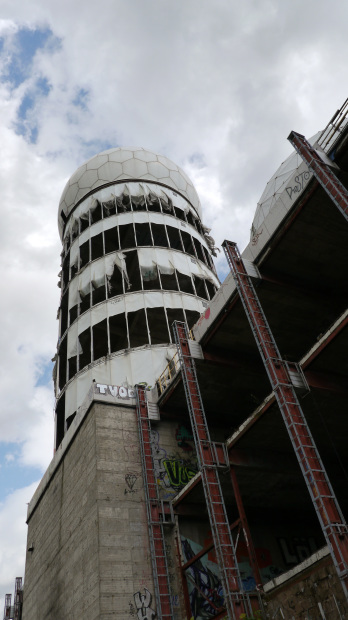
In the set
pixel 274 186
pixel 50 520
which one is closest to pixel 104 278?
pixel 274 186

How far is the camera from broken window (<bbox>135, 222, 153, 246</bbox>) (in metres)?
38.9

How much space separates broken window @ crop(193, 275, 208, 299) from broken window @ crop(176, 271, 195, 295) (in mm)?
536

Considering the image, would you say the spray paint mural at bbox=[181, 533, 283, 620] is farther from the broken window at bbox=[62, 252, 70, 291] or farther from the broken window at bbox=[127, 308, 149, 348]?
the broken window at bbox=[62, 252, 70, 291]

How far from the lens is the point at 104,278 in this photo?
35062mm

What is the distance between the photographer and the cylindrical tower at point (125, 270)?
99.3 feet

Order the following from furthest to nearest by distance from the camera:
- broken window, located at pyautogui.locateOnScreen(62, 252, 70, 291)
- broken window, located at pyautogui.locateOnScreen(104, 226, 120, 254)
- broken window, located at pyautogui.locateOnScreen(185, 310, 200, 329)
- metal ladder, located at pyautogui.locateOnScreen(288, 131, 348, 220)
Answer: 1. broken window, located at pyautogui.locateOnScreen(62, 252, 70, 291)
2. broken window, located at pyautogui.locateOnScreen(104, 226, 120, 254)
3. broken window, located at pyautogui.locateOnScreen(185, 310, 200, 329)
4. metal ladder, located at pyautogui.locateOnScreen(288, 131, 348, 220)

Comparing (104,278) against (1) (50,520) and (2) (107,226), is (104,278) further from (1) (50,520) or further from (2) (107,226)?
(1) (50,520)

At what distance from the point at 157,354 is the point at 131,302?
4.66 meters

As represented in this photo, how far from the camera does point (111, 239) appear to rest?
40.0 metres

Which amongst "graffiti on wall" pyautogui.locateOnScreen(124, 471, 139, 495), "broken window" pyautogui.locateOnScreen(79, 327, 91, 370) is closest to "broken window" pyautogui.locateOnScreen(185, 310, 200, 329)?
"broken window" pyautogui.locateOnScreen(79, 327, 91, 370)

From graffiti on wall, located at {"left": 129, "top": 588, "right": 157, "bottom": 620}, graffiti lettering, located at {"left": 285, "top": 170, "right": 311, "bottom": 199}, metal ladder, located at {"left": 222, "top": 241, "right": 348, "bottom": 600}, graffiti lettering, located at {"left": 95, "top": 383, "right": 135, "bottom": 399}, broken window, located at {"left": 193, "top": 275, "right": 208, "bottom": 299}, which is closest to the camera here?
metal ladder, located at {"left": 222, "top": 241, "right": 348, "bottom": 600}

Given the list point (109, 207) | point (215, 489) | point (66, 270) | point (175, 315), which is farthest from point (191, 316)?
point (215, 489)

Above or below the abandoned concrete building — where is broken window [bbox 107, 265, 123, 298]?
above

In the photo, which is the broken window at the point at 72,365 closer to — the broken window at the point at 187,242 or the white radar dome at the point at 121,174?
the broken window at the point at 187,242
